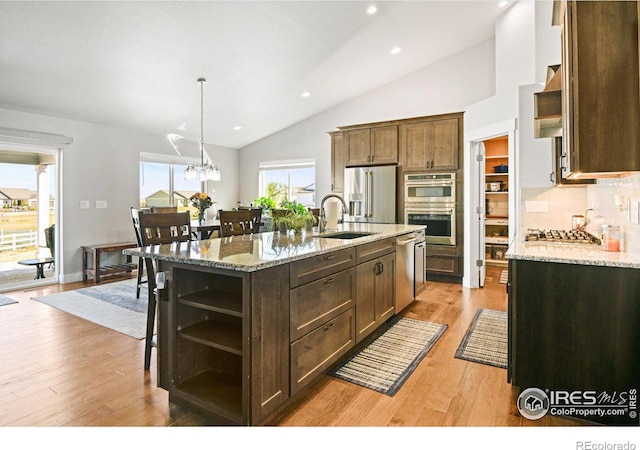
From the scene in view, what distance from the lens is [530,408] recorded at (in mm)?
2109

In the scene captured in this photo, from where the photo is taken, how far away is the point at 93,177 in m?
5.78

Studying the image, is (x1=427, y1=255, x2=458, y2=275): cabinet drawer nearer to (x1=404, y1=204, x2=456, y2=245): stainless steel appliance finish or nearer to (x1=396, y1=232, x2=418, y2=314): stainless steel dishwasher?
(x1=404, y1=204, x2=456, y2=245): stainless steel appliance finish

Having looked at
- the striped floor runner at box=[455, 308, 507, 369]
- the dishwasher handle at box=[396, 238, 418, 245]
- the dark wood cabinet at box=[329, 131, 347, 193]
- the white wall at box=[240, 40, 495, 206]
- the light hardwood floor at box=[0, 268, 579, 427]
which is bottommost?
the light hardwood floor at box=[0, 268, 579, 427]

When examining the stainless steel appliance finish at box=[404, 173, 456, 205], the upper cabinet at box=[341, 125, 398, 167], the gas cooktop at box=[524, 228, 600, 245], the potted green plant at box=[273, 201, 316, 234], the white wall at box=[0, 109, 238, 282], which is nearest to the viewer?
the gas cooktop at box=[524, 228, 600, 245]

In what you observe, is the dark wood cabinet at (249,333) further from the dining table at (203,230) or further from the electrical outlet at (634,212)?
the dining table at (203,230)

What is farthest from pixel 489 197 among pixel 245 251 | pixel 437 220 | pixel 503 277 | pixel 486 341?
pixel 245 251

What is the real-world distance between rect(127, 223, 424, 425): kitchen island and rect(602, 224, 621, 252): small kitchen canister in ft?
5.12

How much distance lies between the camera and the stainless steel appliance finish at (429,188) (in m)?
5.31

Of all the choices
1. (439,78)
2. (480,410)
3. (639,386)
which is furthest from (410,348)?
(439,78)

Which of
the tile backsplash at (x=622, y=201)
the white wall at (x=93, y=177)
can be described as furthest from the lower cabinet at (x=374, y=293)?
the white wall at (x=93, y=177)

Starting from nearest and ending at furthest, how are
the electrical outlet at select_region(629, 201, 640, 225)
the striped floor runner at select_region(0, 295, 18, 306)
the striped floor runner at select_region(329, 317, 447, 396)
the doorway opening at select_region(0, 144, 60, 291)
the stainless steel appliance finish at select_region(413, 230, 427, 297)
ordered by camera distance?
the electrical outlet at select_region(629, 201, 640, 225)
the striped floor runner at select_region(329, 317, 447, 396)
the stainless steel appliance finish at select_region(413, 230, 427, 297)
the striped floor runner at select_region(0, 295, 18, 306)
the doorway opening at select_region(0, 144, 60, 291)

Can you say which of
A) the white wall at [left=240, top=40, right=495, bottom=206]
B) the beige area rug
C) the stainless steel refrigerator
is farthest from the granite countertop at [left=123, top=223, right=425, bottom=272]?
the white wall at [left=240, top=40, right=495, bottom=206]

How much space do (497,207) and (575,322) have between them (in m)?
5.24

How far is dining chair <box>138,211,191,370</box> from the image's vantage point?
8.57ft
